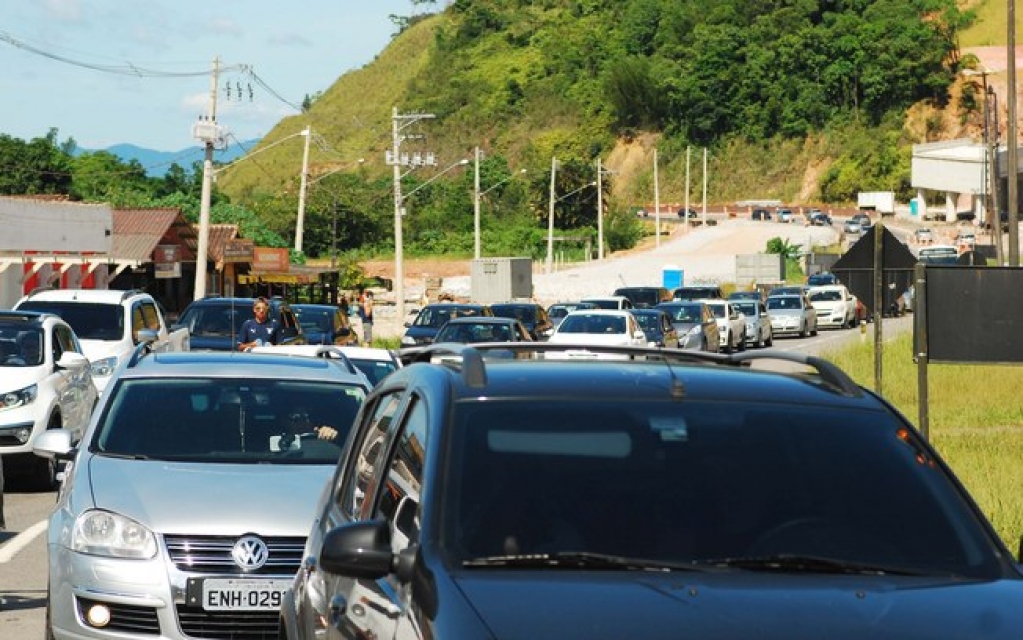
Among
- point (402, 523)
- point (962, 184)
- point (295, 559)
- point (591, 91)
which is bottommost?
point (295, 559)

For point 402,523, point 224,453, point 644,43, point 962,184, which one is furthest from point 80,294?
point 644,43

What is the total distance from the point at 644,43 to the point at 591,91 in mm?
13559

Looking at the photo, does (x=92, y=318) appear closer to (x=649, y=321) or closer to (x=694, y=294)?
(x=649, y=321)

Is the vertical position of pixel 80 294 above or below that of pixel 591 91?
below

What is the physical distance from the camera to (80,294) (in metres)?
25.4

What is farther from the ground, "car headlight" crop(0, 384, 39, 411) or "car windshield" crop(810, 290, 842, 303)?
"car windshield" crop(810, 290, 842, 303)

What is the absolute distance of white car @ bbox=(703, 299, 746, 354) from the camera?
5250 cm

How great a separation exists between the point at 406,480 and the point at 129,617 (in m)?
3.25

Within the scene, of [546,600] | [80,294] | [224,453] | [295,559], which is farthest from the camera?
[80,294]

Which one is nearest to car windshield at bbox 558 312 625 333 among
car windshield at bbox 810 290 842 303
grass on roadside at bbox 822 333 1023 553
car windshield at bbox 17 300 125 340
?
grass on roadside at bbox 822 333 1023 553

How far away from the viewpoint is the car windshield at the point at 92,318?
82.1 feet

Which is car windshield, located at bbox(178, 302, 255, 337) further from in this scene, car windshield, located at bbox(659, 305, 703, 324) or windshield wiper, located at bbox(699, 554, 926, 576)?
windshield wiper, located at bbox(699, 554, 926, 576)

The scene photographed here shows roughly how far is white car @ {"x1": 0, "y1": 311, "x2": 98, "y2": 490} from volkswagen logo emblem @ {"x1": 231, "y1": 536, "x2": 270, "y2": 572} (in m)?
9.79

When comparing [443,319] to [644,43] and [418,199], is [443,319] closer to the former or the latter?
[418,199]
